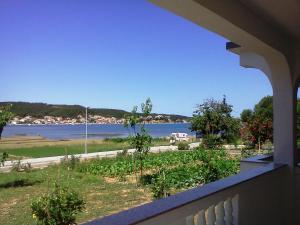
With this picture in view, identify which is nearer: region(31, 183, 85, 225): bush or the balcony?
the balcony

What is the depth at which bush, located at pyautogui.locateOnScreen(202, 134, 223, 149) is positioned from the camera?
760 inches

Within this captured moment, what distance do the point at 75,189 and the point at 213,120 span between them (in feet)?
Result: 36.9

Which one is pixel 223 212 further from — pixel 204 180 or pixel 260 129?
pixel 260 129

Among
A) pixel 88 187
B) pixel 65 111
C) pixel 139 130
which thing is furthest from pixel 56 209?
pixel 65 111

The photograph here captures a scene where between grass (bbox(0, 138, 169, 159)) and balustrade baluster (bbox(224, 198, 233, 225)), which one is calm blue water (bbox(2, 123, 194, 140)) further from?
balustrade baluster (bbox(224, 198, 233, 225))

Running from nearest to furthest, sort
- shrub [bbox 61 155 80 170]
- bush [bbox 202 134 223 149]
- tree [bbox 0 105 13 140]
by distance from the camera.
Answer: tree [bbox 0 105 13 140]
shrub [bbox 61 155 80 170]
bush [bbox 202 134 223 149]

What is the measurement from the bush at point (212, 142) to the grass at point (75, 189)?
28.3ft

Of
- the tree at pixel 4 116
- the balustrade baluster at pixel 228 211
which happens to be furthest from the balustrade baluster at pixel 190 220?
the tree at pixel 4 116

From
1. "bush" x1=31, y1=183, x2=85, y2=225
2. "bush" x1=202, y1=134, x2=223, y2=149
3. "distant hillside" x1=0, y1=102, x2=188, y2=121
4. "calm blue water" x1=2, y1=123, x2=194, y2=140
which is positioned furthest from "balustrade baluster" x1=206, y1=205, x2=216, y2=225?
"distant hillside" x1=0, y1=102, x2=188, y2=121

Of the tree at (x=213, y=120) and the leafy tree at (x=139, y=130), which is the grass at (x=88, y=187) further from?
the tree at (x=213, y=120)

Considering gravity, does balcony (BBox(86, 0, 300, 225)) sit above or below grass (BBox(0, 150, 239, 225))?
above

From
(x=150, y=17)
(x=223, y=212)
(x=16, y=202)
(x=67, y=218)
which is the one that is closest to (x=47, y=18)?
(x=150, y=17)

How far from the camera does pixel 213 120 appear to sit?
19375 millimetres

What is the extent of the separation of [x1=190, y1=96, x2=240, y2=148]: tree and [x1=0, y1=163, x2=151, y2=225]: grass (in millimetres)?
8493
